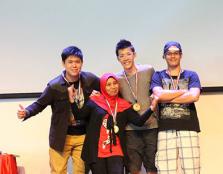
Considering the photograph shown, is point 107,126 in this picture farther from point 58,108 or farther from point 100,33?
point 100,33

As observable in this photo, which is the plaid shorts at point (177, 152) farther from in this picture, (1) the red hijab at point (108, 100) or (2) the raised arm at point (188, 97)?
(1) the red hijab at point (108, 100)

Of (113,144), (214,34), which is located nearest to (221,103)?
(214,34)

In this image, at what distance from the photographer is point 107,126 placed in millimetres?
2332

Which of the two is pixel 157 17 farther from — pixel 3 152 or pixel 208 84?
pixel 3 152

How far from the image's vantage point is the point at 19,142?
3.02m

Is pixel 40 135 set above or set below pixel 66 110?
below

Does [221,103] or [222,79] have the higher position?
[222,79]

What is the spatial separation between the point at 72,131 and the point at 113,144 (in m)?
0.35

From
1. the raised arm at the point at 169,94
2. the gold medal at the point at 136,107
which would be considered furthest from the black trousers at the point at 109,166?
the raised arm at the point at 169,94

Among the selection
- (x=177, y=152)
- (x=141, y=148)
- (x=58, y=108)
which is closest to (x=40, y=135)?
(x=58, y=108)

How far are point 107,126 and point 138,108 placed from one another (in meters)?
0.26

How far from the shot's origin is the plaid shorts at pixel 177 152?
90.7 inches

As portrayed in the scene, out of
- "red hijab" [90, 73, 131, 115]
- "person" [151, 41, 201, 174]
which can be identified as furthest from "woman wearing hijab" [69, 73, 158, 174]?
"person" [151, 41, 201, 174]

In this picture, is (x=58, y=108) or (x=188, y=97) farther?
(x=58, y=108)
